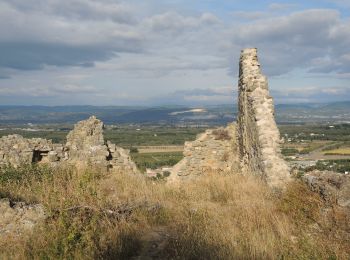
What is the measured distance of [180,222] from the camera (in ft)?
21.5

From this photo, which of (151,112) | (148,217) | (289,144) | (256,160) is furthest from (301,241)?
(151,112)

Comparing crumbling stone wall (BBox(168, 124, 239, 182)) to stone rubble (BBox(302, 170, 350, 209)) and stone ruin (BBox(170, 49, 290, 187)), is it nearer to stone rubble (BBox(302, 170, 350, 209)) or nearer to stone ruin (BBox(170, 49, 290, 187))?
stone ruin (BBox(170, 49, 290, 187))

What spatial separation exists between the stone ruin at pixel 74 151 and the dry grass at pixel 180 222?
1825 mm

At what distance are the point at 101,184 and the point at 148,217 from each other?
252 cm

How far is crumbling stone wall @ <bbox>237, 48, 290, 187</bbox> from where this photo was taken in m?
9.21

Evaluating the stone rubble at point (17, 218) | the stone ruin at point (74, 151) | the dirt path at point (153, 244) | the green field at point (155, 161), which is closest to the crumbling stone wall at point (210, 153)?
the stone ruin at point (74, 151)

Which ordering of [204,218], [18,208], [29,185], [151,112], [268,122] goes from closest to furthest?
[18,208], [204,218], [29,185], [268,122], [151,112]

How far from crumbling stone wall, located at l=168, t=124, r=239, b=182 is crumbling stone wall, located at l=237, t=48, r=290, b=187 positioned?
2.26ft

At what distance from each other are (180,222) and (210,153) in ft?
22.5

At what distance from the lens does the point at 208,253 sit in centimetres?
521

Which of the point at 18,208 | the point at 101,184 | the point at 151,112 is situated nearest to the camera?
the point at 18,208

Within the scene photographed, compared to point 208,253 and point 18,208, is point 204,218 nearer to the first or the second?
point 208,253

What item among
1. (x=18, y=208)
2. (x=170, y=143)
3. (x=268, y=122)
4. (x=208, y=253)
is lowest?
(x=170, y=143)

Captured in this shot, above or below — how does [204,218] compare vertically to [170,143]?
above
